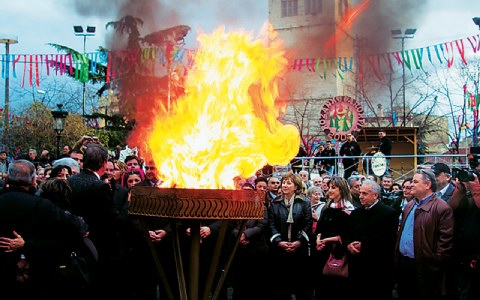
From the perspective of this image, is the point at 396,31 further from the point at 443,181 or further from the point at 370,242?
the point at 370,242

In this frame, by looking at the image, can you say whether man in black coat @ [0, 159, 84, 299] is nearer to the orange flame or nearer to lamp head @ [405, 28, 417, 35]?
the orange flame

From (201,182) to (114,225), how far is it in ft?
3.21

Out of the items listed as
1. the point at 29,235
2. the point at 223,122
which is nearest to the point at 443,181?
the point at 223,122

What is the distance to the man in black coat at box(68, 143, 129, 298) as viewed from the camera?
5.28 meters

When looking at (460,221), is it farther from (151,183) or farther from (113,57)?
(113,57)

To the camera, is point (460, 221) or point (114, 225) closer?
point (114, 225)

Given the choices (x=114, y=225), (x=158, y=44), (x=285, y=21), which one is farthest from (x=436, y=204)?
(x=158, y=44)

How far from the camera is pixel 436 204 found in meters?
6.55

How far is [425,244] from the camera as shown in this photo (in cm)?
645

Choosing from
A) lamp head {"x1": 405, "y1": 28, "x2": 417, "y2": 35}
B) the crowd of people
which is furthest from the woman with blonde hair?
lamp head {"x1": 405, "y1": 28, "x2": 417, "y2": 35}

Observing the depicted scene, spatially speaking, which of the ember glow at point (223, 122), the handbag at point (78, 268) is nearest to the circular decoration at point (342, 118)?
the ember glow at point (223, 122)

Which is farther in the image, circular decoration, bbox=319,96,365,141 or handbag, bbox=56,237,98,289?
circular decoration, bbox=319,96,365,141

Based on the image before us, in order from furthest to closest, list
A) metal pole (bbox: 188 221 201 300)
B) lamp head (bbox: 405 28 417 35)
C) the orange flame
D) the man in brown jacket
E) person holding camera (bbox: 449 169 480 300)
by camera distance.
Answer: the orange flame, lamp head (bbox: 405 28 417 35), person holding camera (bbox: 449 169 480 300), the man in brown jacket, metal pole (bbox: 188 221 201 300)

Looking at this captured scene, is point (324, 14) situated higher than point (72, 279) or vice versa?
point (324, 14)
